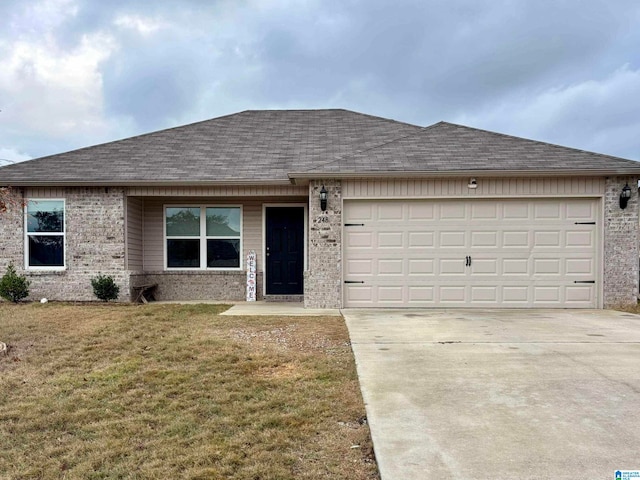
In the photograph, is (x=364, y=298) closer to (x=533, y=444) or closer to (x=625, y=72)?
(x=533, y=444)

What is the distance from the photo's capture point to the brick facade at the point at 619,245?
350 inches

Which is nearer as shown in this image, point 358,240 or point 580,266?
point 580,266

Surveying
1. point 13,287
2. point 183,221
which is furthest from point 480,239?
point 13,287

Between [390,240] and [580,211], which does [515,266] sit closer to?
[580,211]

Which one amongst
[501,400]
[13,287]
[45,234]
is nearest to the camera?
[501,400]

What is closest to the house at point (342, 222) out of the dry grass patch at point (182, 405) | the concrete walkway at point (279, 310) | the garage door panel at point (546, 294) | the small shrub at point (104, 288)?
the garage door panel at point (546, 294)

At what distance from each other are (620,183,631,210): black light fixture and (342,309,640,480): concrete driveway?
128 inches

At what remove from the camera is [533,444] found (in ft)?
9.50

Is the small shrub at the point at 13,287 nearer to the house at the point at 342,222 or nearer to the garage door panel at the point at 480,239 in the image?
the house at the point at 342,222

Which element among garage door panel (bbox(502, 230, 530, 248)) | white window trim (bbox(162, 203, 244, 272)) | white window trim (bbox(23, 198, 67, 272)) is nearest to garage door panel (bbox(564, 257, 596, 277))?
garage door panel (bbox(502, 230, 530, 248))

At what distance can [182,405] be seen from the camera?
3758 mm

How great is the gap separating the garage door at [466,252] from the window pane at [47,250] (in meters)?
6.78

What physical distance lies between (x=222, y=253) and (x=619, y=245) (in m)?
8.98

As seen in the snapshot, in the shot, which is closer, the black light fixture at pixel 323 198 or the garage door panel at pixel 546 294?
the black light fixture at pixel 323 198
